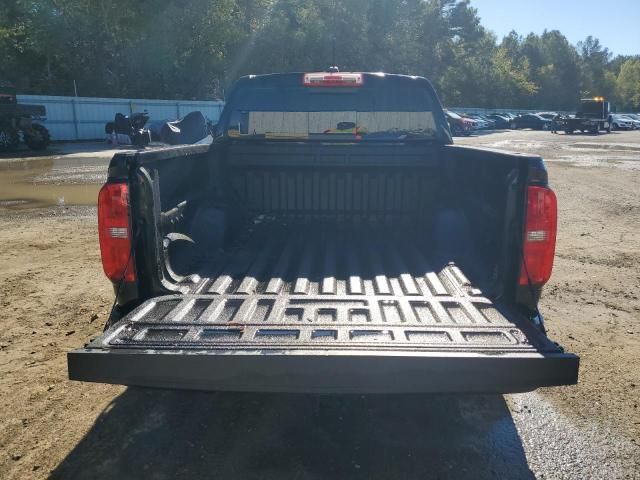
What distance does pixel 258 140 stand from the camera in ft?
15.5

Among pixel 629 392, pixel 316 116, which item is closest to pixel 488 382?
pixel 629 392

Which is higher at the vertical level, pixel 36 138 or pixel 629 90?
pixel 629 90

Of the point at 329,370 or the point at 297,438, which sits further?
the point at 297,438

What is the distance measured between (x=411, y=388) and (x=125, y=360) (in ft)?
4.33

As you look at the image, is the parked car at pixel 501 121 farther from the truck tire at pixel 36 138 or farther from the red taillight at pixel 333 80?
the red taillight at pixel 333 80

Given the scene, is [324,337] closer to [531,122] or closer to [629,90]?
[531,122]

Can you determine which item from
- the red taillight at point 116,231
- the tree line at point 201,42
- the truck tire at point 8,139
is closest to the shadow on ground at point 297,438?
the red taillight at point 116,231

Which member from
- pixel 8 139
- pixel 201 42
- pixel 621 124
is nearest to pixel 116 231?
pixel 8 139

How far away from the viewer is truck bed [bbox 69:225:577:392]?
232 cm

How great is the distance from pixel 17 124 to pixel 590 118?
40305 mm

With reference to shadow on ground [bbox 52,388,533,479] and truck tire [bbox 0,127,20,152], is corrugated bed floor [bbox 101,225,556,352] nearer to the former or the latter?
shadow on ground [bbox 52,388,533,479]

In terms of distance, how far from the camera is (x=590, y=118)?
4166cm

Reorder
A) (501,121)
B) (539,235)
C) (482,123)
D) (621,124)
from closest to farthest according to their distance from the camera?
(539,235) → (482,123) → (501,121) → (621,124)

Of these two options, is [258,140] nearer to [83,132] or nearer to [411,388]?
[411,388]
